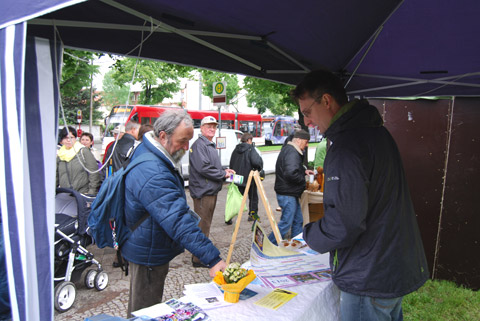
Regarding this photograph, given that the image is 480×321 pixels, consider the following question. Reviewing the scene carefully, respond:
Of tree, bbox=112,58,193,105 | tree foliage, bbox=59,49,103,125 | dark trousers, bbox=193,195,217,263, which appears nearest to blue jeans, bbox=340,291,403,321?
tree foliage, bbox=59,49,103,125

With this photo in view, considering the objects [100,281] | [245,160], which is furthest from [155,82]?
[100,281]

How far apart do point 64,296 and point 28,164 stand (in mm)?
2630

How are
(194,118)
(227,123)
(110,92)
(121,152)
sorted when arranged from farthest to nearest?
(110,92), (227,123), (194,118), (121,152)

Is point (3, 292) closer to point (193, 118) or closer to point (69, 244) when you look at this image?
point (69, 244)

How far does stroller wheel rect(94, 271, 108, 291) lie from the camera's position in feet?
12.6

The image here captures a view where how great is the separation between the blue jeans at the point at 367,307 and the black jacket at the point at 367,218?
0.05 m

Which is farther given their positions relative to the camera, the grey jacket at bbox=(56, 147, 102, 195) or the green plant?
the grey jacket at bbox=(56, 147, 102, 195)

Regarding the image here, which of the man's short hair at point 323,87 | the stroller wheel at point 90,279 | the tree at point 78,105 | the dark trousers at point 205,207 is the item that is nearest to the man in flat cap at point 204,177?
the dark trousers at point 205,207

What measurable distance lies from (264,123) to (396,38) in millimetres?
29586

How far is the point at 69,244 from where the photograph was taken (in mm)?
3375

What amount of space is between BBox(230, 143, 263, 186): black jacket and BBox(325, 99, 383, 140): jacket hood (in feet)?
15.6

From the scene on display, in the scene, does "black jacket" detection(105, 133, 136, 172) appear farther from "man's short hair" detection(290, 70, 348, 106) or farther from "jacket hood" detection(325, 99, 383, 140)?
"jacket hood" detection(325, 99, 383, 140)

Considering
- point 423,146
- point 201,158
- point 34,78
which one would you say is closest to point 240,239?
point 201,158

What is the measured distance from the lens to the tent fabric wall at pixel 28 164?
47.7 inches
